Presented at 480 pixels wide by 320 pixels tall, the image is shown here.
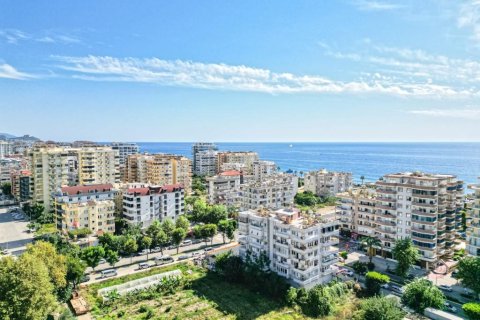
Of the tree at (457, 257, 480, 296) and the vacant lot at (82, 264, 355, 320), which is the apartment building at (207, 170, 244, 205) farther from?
the tree at (457, 257, 480, 296)

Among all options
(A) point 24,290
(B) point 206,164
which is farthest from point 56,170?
(B) point 206,164

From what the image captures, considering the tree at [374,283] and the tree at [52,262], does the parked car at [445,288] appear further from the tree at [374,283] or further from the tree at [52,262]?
the tree at [52,262]

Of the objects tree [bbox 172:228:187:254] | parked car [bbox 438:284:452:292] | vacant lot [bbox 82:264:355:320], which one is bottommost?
vacant lot [bbox 82:264:355:320]

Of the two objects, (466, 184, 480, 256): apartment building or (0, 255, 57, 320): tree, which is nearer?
(0, 255, 57, 320): tree

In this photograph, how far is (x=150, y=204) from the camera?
67.2 metres

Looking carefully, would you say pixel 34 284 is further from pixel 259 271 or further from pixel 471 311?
pixel 471 311

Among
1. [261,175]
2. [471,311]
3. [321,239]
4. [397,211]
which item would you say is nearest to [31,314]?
[321,239]

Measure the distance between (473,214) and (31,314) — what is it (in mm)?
51066

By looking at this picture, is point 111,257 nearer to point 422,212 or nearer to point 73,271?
point 73,271

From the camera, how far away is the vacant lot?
3750cm

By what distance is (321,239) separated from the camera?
144 ft

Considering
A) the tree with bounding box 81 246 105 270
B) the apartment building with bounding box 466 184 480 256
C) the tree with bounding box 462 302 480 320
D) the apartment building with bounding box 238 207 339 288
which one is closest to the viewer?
the tree with bounding box 462 302 480 320

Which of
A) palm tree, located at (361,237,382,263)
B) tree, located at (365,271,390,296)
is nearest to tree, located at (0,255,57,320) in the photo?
tree, located at (365,271,390,296)

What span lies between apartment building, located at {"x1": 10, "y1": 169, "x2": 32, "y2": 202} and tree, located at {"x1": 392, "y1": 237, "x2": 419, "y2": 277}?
8168cm
